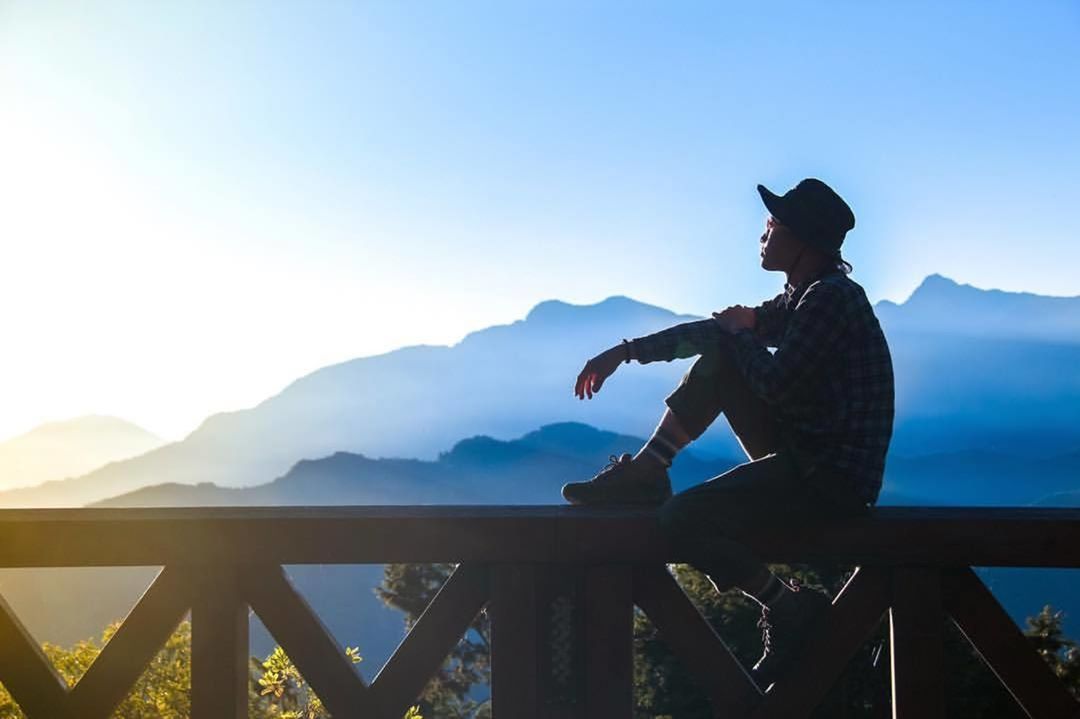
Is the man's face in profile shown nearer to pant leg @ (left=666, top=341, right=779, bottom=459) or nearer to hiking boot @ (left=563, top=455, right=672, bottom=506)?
pant leg @ (left=666, top=341, right=779, bottom=459)

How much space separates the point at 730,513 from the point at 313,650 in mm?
1333

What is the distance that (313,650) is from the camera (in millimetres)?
2957

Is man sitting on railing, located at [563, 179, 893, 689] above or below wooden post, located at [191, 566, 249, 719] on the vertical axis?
above

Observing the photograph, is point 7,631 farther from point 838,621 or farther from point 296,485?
point 296,485

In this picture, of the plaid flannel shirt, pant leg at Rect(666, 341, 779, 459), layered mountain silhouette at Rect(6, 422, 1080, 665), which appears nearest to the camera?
the plaid flannel shirt

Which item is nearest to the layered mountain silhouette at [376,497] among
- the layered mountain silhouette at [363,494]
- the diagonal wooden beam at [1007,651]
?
the layered mountain silhouette at [363,494]

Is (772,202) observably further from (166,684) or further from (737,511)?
(166,684)

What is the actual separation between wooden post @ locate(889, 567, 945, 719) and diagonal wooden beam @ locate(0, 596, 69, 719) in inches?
99.8

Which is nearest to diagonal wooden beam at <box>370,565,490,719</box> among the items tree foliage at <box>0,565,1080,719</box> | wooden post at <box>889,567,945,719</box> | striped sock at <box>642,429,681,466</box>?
striped sock at <box>642,429,681,466</box>

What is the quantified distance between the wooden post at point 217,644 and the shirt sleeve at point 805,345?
1762mm

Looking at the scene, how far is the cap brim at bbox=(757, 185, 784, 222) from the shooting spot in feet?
11.4

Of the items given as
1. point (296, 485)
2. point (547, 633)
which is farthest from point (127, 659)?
point (296, 485)

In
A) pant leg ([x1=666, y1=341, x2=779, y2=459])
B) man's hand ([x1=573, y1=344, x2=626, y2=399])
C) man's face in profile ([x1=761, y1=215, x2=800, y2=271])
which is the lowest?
pant leg ([x1=666, y1=341, x2=779, y2=459])

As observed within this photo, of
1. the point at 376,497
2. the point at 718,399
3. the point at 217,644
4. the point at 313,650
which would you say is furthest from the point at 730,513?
the point at 376,497
